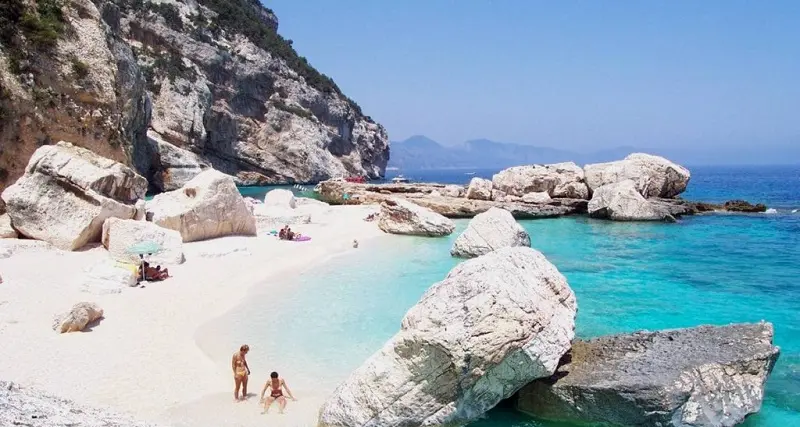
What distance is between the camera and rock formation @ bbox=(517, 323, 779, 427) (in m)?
7.55

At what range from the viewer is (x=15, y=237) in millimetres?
18953

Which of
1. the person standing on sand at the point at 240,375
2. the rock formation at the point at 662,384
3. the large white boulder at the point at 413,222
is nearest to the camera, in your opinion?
the rock formation at the point at 662,384

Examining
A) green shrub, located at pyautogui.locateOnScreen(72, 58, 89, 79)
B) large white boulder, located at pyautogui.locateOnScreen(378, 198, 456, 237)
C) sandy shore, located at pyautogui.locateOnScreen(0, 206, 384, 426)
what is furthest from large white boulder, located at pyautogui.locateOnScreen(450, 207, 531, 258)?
green shrub, located at pyautogui.locateOnScreen(72, 58, 89, 79)

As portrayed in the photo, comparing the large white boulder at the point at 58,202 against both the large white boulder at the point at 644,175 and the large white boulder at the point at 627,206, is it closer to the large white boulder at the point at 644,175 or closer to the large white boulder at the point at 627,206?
the large white boulder at the point at 627,206

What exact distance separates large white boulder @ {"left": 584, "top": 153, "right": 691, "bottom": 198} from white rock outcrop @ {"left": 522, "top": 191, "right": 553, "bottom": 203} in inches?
139

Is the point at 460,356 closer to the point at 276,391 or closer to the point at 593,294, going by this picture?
the point at 276,391

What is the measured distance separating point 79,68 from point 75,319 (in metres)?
18.9

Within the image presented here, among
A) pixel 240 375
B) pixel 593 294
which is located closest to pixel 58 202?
pixel 240 375

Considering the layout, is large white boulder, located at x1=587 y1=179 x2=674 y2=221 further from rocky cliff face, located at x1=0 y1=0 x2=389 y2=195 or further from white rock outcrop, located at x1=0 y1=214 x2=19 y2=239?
white rock outcrop, located at x1=0 y1=214 x2=19 y2=239

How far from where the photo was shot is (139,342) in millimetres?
11203

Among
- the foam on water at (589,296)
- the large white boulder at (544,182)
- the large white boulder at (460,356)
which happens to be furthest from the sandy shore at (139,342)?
the large white boulder at (544,182)

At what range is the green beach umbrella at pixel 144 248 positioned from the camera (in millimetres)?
16125

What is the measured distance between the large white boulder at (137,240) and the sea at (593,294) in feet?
13.6

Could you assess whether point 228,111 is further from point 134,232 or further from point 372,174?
point 134,232
